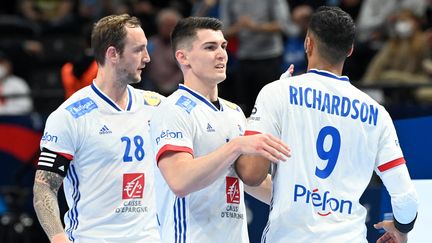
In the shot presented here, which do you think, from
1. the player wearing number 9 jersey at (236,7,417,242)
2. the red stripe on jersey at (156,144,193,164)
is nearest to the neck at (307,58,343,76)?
the player wearing number 9 jersey at (236,7,417,242)

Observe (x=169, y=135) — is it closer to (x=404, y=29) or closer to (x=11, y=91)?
(x=404, y=29)

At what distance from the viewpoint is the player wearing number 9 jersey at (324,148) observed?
5.59m

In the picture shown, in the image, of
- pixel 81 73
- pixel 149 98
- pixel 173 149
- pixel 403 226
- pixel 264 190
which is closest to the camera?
pixel 173 149

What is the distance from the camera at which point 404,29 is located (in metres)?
12.6

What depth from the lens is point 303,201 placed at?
18.4 feet

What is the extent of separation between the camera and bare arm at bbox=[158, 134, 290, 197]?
5.21 m

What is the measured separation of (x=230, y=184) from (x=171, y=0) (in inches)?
405

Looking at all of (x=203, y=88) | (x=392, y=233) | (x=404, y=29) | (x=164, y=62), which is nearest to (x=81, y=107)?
(x=203, y=88)

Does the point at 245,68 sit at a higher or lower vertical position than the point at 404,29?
lower

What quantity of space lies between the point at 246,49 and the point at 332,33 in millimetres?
6655

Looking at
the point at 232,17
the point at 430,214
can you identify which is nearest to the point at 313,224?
the point at 430,214

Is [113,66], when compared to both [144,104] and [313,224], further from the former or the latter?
[313,224]

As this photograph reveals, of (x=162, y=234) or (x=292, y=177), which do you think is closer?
(x=292, y=177)

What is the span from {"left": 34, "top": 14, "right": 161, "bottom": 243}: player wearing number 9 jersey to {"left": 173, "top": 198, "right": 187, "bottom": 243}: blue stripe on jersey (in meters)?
0.84
